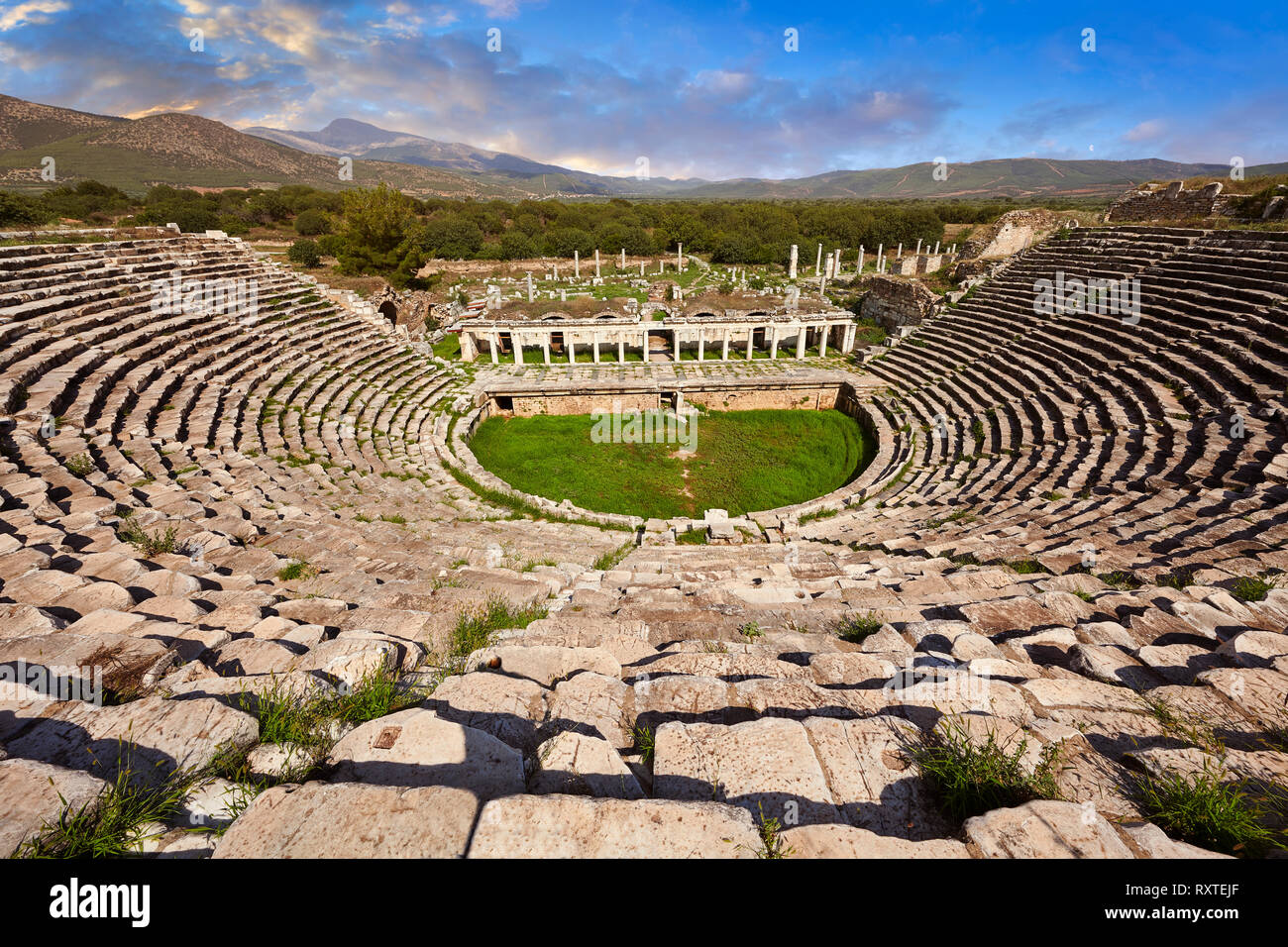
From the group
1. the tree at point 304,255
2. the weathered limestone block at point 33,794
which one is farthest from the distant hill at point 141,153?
the weathered limestone block at point 33,794

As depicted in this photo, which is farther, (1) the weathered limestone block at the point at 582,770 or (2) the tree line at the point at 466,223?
(2) the tree line at the point at 466,223

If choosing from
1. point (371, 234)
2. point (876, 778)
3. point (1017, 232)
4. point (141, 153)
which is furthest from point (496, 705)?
point (141, 153)

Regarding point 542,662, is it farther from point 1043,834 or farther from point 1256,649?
point 1256,649

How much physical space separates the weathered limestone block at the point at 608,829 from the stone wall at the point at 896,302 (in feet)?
98.5

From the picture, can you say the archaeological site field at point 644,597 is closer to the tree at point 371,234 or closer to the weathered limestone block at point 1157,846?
the weathered limestone block at point 1157,846

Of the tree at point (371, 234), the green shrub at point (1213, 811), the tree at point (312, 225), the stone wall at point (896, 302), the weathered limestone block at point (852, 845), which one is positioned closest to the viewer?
the weathered limestone block at point (852, 845)

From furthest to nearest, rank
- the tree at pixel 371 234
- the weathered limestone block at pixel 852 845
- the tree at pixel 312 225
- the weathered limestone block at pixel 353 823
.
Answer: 1. the tree at pixel 312 225
2. the tree at pixel 371 234
3. the weathered limestone block at pixel 852 845
4. the weathered limestone block at pixel 353 823

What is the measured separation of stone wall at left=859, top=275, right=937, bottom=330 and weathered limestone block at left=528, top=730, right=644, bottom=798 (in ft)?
97.8

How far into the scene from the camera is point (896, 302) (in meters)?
30.2

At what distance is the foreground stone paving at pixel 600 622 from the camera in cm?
219

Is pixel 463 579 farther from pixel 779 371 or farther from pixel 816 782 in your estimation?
pixel 779 371

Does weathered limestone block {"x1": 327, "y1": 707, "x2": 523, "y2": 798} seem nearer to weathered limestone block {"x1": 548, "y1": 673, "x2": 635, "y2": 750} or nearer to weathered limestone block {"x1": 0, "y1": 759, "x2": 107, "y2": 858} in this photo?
weathered limestone block {"x1": 548, "y1": 673, "x2": 635, "y2": 750}

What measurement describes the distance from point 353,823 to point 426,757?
0.59 meters
